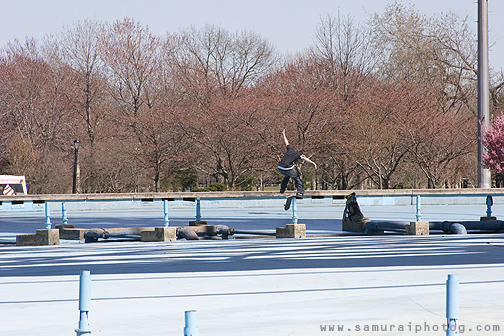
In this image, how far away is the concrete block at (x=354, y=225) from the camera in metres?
18.4

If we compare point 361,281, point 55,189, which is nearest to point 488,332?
point 361,281

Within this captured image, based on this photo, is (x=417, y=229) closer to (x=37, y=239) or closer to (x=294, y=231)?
(x=294, y=231)

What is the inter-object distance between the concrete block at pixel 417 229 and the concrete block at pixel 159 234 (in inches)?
255

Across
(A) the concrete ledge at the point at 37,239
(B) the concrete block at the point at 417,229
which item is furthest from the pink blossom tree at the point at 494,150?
(A) the concrete ledge at the point at 37,239

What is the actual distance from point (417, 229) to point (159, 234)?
7077 mm

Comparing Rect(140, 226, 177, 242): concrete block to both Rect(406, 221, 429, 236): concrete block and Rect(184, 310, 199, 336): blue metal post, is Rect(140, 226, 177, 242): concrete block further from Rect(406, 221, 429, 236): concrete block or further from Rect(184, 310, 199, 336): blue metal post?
Rect(184, 310, 199, 336): blue metal post

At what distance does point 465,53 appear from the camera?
145ft

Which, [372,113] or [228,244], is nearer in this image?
[228,244]

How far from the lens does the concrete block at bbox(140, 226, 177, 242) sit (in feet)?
55.6

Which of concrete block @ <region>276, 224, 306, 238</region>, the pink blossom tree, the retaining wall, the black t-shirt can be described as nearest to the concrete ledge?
concrete block @ <region>276, 224, 306, 238</region>

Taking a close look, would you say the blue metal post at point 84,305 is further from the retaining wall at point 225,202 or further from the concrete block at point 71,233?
the retaining wall at point 225,202

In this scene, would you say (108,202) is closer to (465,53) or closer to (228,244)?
(228,244)

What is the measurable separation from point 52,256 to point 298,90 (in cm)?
2908

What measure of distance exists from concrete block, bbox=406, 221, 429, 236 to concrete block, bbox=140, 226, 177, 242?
6.47 metres
